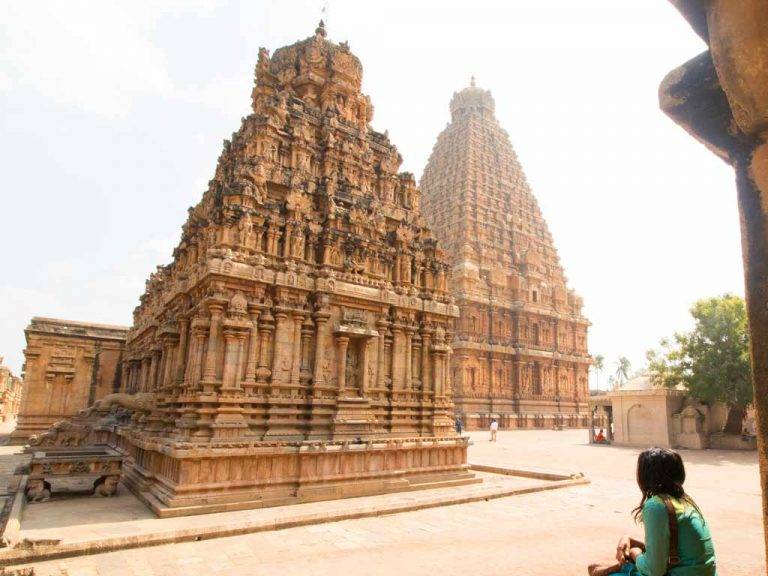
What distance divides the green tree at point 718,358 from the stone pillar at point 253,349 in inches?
999

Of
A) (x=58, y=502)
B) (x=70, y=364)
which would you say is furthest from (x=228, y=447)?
(x=70, y=364)

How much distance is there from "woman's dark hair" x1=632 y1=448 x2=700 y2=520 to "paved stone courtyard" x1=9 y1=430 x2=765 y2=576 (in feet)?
18.1

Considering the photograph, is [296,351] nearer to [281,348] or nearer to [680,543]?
[281,348]

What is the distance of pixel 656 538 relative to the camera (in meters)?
3.05

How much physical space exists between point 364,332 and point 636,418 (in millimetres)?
23393

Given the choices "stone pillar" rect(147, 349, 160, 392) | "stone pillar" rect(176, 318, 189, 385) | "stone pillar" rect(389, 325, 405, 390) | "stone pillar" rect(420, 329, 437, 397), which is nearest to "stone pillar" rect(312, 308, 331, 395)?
"stone pillar" rect(389, 325, 405, 390)

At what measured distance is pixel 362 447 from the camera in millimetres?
13383

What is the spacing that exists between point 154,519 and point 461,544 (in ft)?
20.8

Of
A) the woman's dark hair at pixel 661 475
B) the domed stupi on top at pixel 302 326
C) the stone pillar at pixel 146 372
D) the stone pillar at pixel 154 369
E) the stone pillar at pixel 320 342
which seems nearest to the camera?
the woman's dark hair at pixel 661 475

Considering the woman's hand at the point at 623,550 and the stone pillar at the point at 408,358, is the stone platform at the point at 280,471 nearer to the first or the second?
the stone pillar at the point at 408,358

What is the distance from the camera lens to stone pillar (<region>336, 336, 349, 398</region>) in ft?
46.7

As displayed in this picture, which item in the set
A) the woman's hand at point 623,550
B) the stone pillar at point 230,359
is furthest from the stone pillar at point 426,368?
the woman's hand at point 623,550

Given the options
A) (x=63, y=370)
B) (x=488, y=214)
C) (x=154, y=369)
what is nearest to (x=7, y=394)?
(x=63, y=370)

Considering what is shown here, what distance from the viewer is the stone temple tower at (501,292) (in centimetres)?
4197
